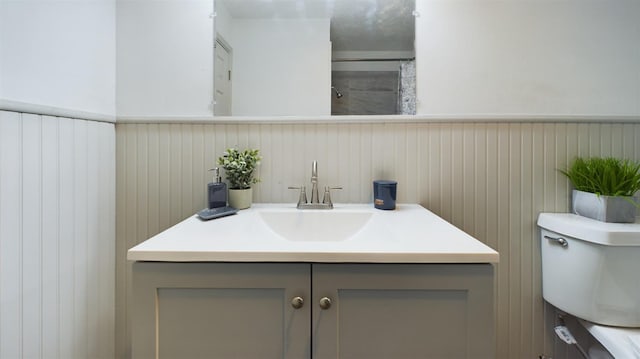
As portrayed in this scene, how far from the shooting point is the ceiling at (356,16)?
1.11 m

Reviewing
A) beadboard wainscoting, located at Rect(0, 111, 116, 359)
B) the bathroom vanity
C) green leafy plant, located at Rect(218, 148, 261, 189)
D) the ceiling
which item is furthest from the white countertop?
the ceiling

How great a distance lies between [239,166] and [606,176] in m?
1.27

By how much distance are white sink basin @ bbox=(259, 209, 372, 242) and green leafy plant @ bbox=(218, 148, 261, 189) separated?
0.50ft

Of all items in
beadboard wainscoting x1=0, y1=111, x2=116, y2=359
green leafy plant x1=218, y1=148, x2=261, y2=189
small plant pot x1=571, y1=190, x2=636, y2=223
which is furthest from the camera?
green leafy plant x1=218, y1=148, x2=261, y2=189

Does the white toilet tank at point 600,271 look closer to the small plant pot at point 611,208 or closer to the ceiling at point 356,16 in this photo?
the small plant pot at point 611,208

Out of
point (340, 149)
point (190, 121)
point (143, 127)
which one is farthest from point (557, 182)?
point (143, 127)

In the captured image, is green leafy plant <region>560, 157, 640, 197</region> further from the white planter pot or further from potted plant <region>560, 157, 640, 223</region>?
the white planter pot

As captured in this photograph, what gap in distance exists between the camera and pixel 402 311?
1.94 feet

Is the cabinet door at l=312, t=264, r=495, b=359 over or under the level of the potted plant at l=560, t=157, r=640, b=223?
under

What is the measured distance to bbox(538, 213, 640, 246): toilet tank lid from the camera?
85cm

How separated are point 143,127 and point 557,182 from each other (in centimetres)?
165

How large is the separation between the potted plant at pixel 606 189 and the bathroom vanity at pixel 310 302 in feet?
2.33

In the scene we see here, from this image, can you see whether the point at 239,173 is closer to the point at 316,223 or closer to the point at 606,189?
the point at 316,223

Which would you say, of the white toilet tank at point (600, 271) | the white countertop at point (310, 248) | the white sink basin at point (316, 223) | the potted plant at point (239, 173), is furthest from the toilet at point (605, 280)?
the potted plant at point (239, 173)
